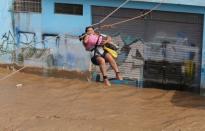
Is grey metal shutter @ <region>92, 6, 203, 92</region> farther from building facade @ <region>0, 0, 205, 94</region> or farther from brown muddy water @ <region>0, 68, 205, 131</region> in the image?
brown muddy water @ <region>0, 68, 205, 131</region>

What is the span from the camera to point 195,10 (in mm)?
15680

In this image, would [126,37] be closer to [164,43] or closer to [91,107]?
[164,43]

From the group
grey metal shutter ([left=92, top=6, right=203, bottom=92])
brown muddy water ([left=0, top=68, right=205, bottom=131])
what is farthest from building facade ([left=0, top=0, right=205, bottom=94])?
brown muddy water ([left=0, top=68, right=205, bottom=131])

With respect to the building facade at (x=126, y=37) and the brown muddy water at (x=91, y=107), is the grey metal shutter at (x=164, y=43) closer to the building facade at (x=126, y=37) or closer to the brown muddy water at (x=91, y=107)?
the building facade at (x=126, y=37)

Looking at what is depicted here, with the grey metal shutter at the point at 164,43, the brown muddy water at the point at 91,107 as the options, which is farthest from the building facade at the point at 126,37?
the brown muddy water at the point at 91,107

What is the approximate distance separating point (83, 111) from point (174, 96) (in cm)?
305

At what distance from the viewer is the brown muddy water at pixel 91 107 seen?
457 inches

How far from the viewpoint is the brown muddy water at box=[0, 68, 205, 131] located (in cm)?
1162

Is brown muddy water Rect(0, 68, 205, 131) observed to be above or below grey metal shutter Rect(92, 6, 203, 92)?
below

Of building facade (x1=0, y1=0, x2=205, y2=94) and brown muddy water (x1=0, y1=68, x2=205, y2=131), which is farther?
building facade (x1=0, y1=0, x2=205, y2=94)

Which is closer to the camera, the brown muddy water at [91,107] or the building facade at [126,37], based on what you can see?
the brown muddy water at [91,107]

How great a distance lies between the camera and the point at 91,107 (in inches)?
519

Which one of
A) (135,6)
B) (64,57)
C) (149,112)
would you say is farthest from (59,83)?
(149,112)

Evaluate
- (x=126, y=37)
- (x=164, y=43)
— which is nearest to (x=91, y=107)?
(x=164, y=43)
